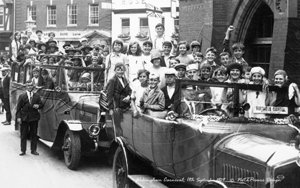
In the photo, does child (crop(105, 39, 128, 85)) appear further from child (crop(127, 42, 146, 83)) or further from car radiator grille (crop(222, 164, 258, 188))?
car radiator grille (crop(222, 164, 258, 188))

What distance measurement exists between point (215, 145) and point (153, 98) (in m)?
1.61

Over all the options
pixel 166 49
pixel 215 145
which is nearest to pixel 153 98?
pixel 215 145

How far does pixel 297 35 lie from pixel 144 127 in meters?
6.17

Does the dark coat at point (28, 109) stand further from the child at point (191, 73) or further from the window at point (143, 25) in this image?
the window at point (143, 25)

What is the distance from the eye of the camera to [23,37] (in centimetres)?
1541

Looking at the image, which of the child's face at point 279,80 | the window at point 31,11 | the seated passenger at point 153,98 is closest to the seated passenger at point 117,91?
the seated passenger at point 153,98

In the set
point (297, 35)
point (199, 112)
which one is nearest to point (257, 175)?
point (199, 112)

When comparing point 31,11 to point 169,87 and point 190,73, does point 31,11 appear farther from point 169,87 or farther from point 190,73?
point 169,87

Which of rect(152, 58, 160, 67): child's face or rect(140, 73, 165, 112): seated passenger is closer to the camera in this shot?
rect(140, 73, 165, 112): seated passenger

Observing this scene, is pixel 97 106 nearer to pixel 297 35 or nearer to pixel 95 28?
pixel 297 35

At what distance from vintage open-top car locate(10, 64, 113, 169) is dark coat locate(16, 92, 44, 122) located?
Answer: 17cm

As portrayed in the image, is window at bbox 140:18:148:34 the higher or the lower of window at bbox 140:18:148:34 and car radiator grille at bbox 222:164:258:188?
the higher

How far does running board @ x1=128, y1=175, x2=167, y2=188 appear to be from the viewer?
6.39 meters

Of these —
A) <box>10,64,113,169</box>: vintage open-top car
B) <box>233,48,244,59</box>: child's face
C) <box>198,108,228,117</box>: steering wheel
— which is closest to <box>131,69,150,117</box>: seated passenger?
<box>198,108,228,117</box>: steering wheel
